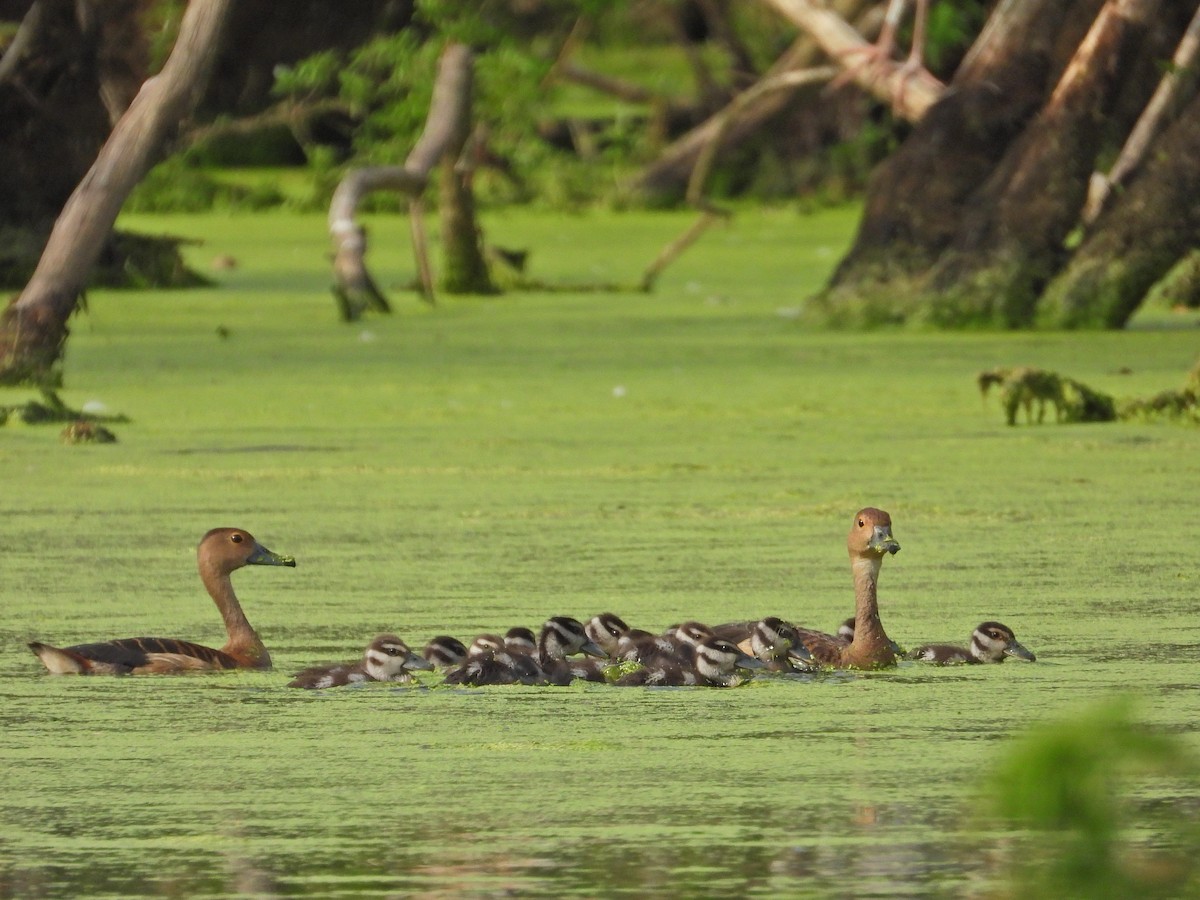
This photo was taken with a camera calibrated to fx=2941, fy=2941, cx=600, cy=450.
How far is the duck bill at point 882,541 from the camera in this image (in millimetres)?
5691

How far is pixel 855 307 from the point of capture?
560 inches

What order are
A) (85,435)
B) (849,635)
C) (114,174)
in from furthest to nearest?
(114,174) → (85,435) → (849,635)

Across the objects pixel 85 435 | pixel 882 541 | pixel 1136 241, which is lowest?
pixel 882 541

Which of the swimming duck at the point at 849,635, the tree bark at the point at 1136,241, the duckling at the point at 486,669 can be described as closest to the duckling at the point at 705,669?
the duckling at the point at 486,669

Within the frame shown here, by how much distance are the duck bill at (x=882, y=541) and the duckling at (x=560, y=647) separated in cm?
60

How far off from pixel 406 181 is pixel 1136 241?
369 cm

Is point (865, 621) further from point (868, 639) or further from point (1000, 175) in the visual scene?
point (1000, 175)

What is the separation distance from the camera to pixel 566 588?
6.59 meters

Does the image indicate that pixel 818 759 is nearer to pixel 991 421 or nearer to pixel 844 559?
pixel 844 559

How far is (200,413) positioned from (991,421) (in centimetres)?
288

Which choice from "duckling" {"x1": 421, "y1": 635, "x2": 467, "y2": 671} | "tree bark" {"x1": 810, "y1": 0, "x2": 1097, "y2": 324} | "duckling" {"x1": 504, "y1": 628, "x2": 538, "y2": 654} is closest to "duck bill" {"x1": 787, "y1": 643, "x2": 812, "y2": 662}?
"duckling" {"x1": 504, "y1": 628, "x2": 538, "y2": 654}

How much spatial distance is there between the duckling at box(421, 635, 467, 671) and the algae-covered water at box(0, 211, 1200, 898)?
112 mm

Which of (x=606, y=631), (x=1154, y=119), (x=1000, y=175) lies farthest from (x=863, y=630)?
(x=1154, y=119)

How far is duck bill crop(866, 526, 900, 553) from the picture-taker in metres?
5.69
